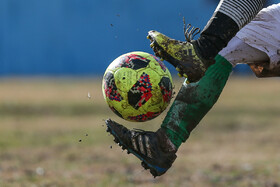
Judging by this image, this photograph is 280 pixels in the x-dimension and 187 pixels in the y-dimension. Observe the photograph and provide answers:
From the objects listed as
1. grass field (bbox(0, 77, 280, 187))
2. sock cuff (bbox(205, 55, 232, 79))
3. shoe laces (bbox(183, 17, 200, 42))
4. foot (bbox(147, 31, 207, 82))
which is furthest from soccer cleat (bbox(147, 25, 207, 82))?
grass field (bbox(0, 77, 280, 187))

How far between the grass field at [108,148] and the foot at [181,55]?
3.61ft

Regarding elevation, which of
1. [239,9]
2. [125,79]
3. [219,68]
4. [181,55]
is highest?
[239,9]

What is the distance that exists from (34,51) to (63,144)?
1718 cm

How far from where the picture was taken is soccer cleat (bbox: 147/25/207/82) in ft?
10.7

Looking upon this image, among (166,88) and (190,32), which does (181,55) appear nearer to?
(190,32)

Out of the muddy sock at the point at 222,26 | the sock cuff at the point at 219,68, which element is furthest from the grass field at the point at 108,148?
the muddy sock at the point at 222,26

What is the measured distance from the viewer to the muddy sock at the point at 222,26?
3209 mm

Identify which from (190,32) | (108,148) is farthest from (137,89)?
(108,148)

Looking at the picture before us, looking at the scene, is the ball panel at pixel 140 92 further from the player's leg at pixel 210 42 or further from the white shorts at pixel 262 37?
the player's leg at pixel 210 42

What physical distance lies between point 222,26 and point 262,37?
0.68 m

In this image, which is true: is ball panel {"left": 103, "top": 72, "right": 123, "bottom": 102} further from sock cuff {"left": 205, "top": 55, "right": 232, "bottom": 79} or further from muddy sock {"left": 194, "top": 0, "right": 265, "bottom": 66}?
A: muddy sock {"left": 194, "top": 0, "right": 265, "bottom": 66}

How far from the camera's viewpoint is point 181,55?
10.7 ft

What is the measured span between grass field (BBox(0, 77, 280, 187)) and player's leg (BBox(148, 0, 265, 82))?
112cm

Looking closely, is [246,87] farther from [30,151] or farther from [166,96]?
[166,96]
